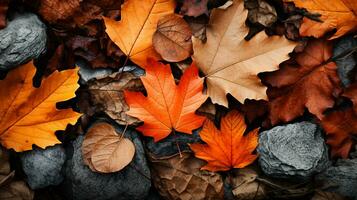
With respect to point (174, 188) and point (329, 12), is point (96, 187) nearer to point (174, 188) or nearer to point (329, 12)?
point (174, 188)

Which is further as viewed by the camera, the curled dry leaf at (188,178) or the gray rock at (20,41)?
the curled dry leaf at (188,178)

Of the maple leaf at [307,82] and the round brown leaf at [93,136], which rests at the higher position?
the maple leaf at [307,82]

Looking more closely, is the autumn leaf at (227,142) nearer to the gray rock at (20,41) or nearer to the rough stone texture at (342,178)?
the rough stone texture at (342,178)

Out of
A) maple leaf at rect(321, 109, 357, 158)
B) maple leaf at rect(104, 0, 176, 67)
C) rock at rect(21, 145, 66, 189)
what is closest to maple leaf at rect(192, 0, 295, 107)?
maple leaf at rect(104, 0, 176, 67)

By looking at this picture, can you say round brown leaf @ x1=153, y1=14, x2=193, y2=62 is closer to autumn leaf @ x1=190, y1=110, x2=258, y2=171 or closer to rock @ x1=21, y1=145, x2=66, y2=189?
autumn leaf @ x1=190, y1=110, x2=258, y2=171

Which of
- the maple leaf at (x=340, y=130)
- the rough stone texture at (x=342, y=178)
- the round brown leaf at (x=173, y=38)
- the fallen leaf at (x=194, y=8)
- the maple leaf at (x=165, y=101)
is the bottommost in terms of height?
the rough stone texture at (x=342, y=178)

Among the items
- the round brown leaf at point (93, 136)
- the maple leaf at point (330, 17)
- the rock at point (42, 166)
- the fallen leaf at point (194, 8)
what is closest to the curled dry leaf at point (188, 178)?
the round brown leaf at point (93, 136)
